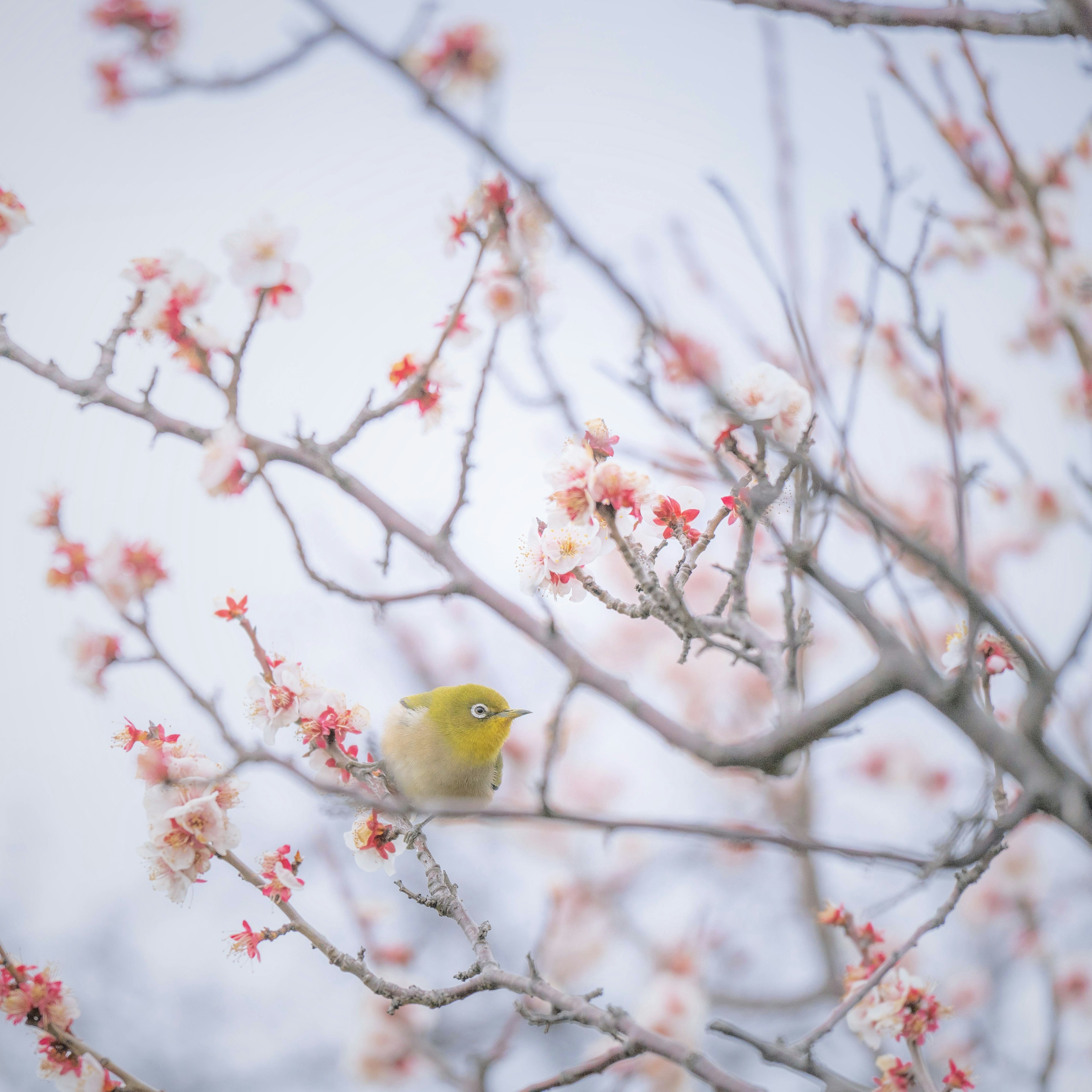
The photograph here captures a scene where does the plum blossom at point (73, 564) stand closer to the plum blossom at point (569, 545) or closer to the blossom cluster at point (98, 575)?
the blossom cluster at point (98, 575)

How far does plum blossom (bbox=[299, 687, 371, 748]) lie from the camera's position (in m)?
2.33

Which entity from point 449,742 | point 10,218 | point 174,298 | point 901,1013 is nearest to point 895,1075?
point 901,1013

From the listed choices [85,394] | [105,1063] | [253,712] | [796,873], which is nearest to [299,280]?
[85,394]

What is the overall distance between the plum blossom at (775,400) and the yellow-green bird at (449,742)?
2045 mm

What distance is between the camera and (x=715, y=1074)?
1.56m

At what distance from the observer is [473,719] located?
148 inches

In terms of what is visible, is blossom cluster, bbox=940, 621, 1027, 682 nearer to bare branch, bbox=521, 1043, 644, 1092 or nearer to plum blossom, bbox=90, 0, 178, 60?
bare branch, bbox=521, 1043, 644, 1092

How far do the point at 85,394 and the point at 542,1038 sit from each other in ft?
19.0

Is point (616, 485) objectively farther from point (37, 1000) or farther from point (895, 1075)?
point (37, 1000)

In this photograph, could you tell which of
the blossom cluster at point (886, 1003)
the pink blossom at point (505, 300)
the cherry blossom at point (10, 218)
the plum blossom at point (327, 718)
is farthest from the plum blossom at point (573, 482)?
the cherry blossom at point (10, 218)

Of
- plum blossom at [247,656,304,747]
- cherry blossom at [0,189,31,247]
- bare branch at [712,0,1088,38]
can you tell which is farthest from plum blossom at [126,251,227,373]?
bare branch at [712,0,1088,38]

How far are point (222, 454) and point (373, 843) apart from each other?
3.76 ft

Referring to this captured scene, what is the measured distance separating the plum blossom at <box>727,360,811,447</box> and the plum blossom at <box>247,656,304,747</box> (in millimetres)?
1392

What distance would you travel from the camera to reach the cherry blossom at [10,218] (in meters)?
2.66
